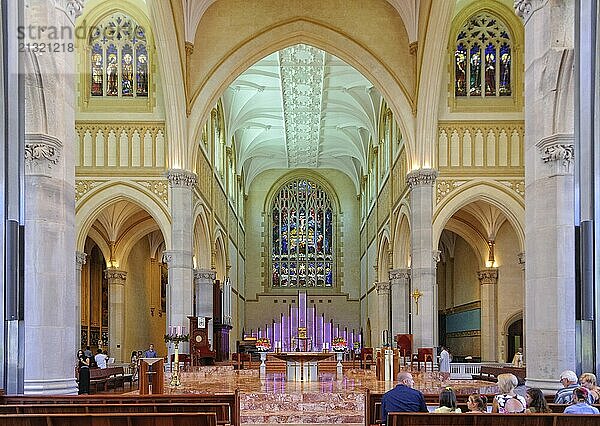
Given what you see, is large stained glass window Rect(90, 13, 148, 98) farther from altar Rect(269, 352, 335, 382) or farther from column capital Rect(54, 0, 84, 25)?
column capital Rect(54, 0, 84, 25)

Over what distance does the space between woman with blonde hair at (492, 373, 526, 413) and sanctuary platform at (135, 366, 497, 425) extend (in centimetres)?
575

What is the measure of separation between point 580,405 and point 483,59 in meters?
19.5

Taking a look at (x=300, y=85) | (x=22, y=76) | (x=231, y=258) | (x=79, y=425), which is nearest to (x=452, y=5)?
(x=300, y=85)

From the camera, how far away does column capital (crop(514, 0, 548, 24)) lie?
39.8ft

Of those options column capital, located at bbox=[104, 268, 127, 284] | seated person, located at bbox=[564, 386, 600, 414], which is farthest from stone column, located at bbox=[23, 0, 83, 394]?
column capital, located at bbox=[104, 268, 127, 284]

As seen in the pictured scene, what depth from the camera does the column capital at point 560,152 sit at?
11871 millimetres

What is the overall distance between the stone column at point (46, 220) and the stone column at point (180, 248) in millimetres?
13567

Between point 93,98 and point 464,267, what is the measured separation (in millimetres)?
17479

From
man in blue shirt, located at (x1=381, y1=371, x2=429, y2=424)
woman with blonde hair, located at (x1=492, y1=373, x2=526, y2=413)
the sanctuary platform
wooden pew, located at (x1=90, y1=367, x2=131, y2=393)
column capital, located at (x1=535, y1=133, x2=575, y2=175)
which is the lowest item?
wooden pew, located at (x1=90, y1=367, x2=131, y2=393)

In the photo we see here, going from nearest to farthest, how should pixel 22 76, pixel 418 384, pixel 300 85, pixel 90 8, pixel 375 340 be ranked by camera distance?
1. pixel 22 76
2. pixel 418 384
3. pixel 90 8
4. pixel 300 85
5. pixel 375 340

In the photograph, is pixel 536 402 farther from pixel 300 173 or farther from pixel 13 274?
pixel 300 173

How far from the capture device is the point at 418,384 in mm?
19953

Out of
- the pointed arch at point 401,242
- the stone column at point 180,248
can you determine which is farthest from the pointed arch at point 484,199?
the stone column at point 180,248

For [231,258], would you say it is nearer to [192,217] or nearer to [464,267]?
[464,267]
